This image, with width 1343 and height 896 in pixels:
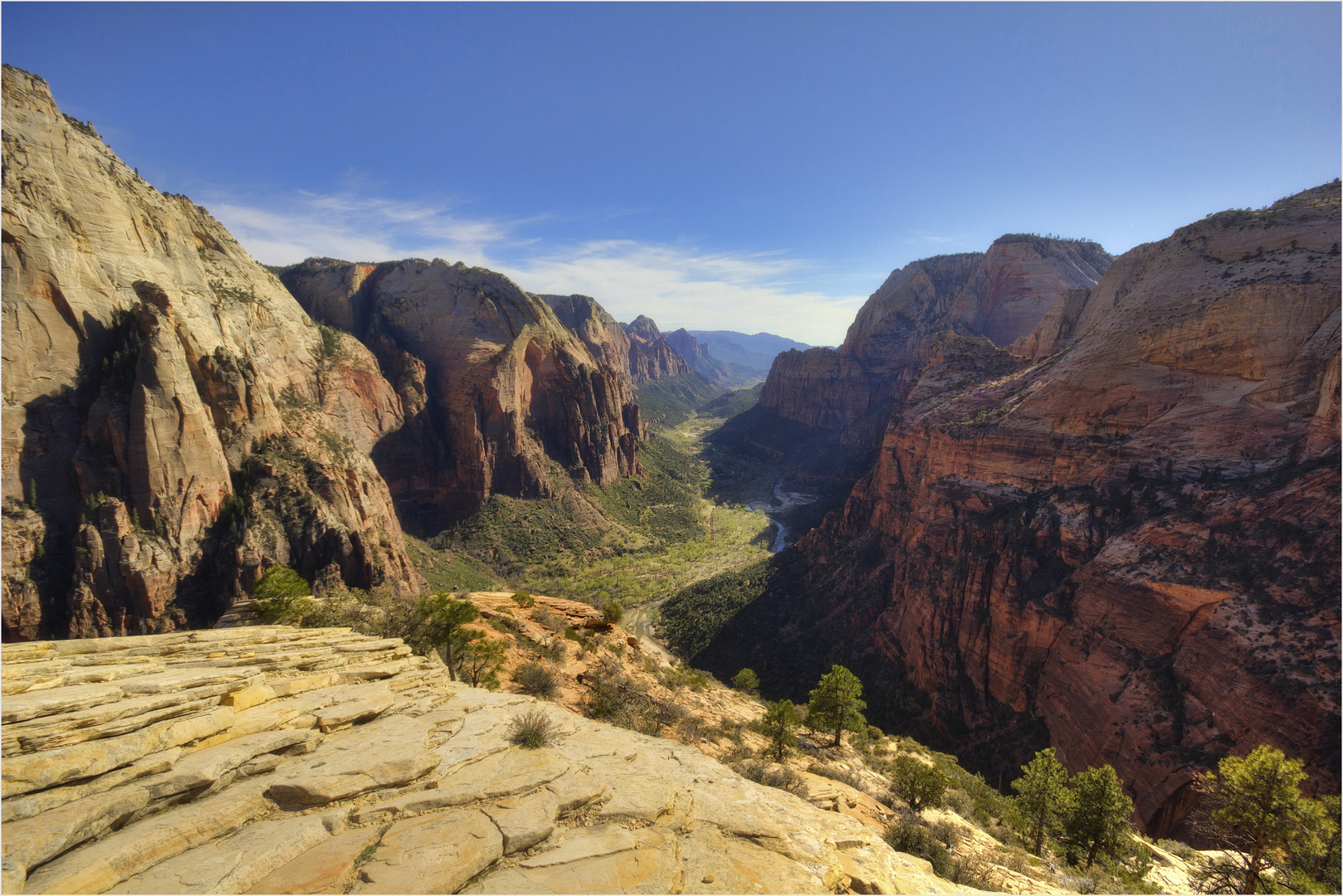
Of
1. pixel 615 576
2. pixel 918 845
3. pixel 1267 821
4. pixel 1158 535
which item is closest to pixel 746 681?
pixel 918 845

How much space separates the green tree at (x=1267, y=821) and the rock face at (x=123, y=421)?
46.0 m

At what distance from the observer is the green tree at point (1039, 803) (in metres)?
16.5

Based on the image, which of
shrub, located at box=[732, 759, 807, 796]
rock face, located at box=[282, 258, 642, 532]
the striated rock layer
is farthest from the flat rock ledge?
the striated rock layer

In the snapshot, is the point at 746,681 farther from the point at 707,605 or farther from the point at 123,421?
the point at 123,421

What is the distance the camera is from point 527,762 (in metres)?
9.92

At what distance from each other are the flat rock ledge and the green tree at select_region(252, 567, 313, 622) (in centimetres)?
942

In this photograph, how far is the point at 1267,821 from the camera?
1309cm

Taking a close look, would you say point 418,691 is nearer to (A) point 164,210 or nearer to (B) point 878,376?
(A) point 164,210

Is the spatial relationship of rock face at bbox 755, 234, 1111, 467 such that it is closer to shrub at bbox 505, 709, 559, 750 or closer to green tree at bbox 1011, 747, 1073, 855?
green tree at bbox 1011, 747, 1073, 855

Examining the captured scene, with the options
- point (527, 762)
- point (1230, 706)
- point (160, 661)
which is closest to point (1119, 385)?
point (1230, 706)

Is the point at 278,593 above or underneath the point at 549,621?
above

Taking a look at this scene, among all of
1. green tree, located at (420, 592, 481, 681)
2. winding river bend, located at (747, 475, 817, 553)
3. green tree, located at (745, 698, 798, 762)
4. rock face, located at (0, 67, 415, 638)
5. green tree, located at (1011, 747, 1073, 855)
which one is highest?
rock face, located at (0, 67, 415, 638)

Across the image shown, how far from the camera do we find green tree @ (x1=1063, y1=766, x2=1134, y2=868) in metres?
15.7

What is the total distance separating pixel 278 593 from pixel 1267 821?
36.8 meters
